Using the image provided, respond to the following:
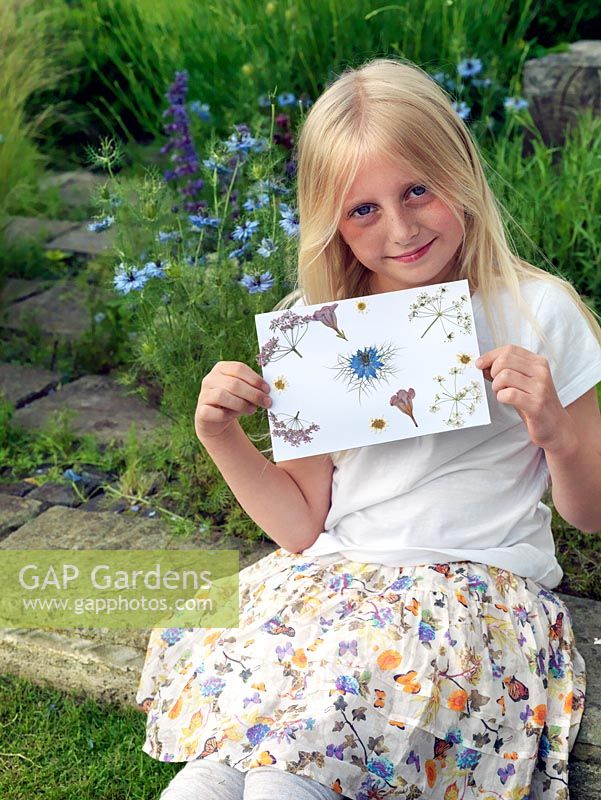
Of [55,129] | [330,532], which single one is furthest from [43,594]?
[55,129]

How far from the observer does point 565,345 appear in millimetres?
1867

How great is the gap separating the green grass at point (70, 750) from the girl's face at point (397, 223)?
1089 millimetres

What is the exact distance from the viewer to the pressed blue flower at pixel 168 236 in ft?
8.79

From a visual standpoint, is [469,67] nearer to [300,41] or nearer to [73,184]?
[300,41]

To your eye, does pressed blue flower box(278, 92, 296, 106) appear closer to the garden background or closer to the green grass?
the garden background

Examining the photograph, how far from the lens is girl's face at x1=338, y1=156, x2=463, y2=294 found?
1.79 meters

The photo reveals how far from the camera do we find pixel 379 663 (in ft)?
5.64

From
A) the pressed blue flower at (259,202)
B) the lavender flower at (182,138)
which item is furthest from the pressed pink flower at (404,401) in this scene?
the lavender flower at (182,138)

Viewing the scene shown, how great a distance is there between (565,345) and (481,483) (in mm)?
281

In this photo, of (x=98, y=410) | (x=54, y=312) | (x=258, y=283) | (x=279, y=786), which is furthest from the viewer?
(x=54, y=312)

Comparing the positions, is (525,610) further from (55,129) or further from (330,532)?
(55,129)

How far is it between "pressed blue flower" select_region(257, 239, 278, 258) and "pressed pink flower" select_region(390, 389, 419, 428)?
831 mm

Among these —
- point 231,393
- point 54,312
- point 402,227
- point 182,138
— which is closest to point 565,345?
point 402,227

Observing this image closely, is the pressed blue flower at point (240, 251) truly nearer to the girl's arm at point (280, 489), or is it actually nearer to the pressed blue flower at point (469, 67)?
the girl's arm at point (280, 489)
